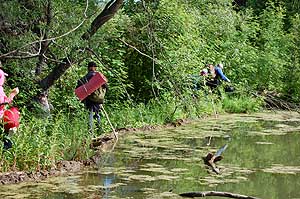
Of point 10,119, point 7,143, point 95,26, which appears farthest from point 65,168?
point 95,26

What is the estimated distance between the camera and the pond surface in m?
8.86

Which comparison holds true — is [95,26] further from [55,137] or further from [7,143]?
[7,143]

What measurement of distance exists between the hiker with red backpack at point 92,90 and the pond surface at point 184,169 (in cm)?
81

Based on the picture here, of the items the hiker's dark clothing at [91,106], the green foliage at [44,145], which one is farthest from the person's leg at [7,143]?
the hiker's dark clothing at [91,106]

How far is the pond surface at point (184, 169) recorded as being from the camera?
886cm

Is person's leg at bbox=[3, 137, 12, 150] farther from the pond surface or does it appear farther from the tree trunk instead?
the tree trunk

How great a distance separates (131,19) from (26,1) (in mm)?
5364

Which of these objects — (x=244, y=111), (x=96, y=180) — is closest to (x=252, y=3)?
(x=244, y=111)

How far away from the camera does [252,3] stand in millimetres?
33594

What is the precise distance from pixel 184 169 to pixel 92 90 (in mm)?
3032

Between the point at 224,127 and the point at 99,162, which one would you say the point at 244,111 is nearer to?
the point at 224,127

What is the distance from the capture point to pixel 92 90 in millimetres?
12891

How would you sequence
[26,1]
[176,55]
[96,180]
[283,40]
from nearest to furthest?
[96,180] < [26,1] < [176,55] < [283,40]

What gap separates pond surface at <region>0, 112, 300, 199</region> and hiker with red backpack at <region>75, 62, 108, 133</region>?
811mm
